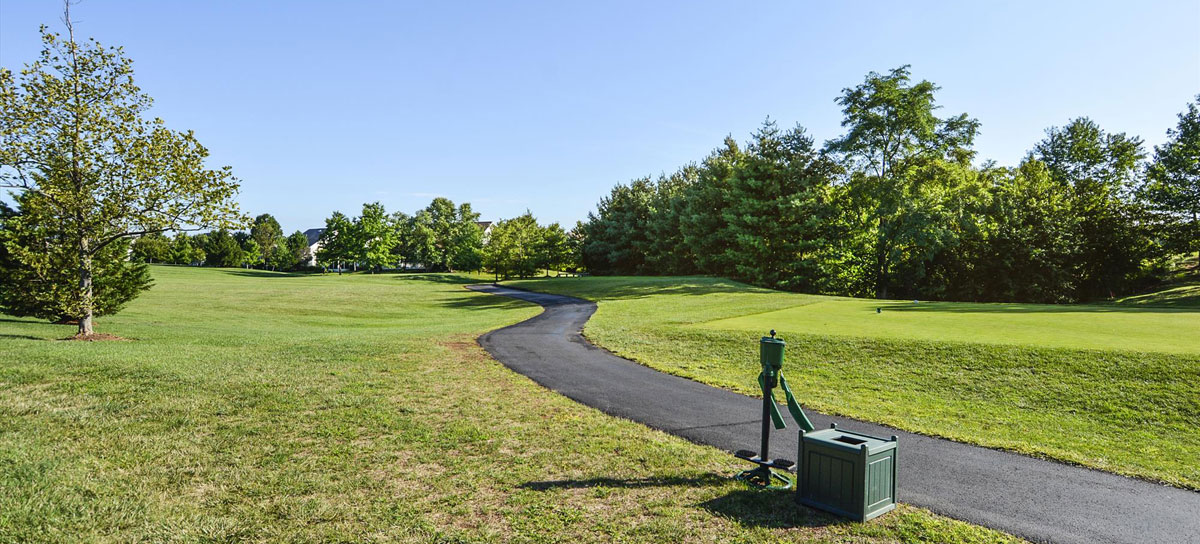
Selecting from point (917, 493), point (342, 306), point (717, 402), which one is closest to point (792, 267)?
point (342, 306)

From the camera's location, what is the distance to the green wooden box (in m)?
5.64

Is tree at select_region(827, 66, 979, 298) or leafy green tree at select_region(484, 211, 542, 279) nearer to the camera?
tree at select_region(827, 66, 979, 298)

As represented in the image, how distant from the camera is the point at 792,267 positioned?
46312 millimetres

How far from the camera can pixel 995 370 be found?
12.3 metres

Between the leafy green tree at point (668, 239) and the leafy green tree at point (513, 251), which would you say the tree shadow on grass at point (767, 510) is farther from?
the leafy green tree at point (513, 251)

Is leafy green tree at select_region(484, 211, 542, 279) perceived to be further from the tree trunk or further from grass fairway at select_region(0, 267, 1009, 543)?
grass fairway at select_region(0, 267, 1009, 543)

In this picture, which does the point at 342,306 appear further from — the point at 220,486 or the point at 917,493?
the point at 917,493

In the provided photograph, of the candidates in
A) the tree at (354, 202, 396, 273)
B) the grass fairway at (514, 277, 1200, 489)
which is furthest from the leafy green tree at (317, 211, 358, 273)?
the grass fairway at (514, 277, 1200, 489)

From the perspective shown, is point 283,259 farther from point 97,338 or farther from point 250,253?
point 97,338

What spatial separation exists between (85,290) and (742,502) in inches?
858

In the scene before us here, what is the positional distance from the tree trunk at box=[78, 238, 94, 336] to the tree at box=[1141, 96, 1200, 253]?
6090 cm

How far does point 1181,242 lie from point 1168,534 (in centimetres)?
5143

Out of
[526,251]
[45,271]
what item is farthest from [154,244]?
[526,251]

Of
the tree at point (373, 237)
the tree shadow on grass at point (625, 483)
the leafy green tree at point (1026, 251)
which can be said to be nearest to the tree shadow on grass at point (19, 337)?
the tree shadow on grass at point (625, 483)
